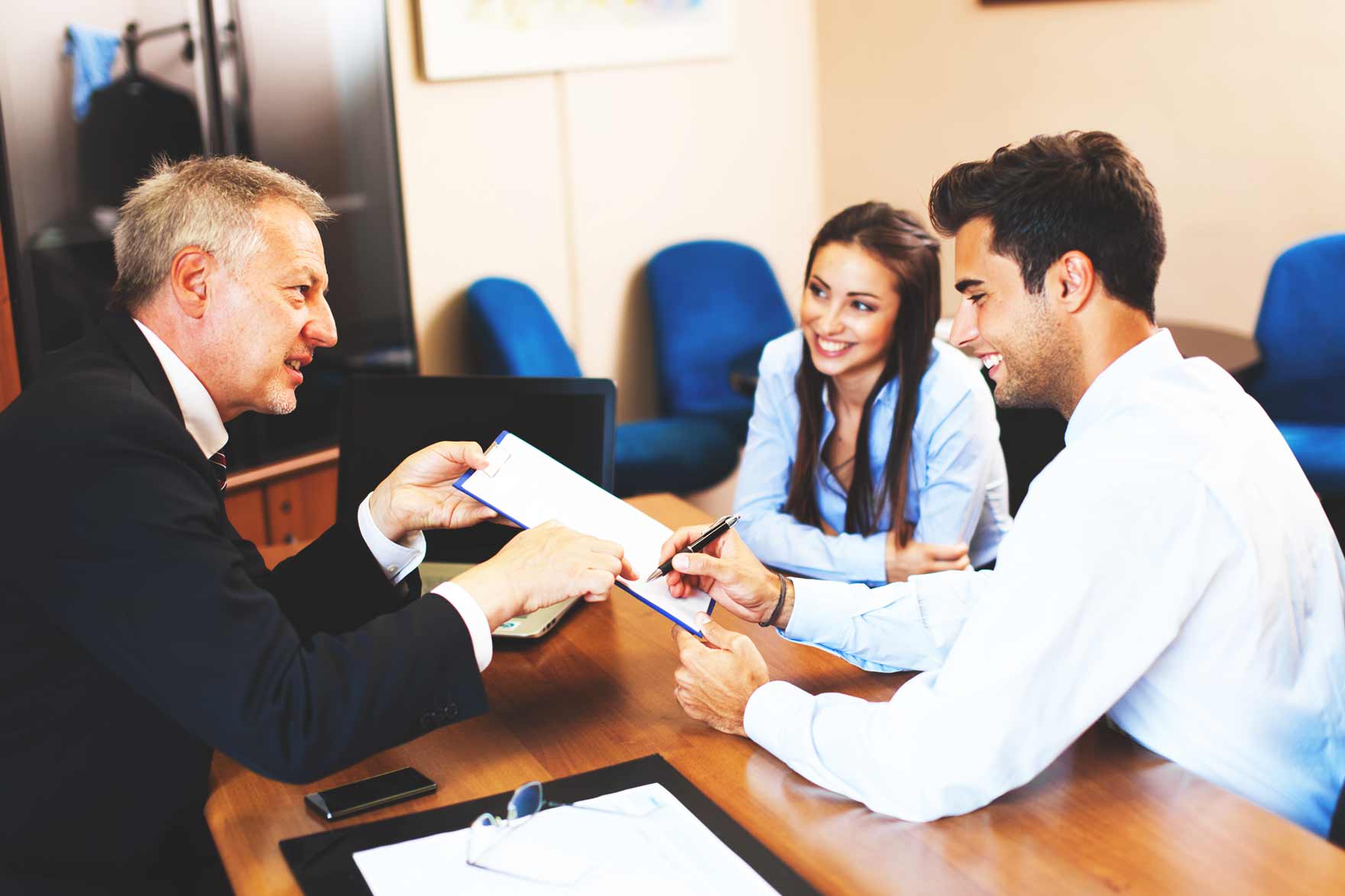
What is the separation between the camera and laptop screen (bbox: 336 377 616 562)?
6.79ft

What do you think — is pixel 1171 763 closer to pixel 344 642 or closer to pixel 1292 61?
pixel 344 642

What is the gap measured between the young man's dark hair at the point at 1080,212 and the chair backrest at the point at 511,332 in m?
2.22

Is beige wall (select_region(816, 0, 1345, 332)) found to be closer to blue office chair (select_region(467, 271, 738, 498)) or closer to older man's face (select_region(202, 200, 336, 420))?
blue office chair (select_region(467, 271, 738, 498))

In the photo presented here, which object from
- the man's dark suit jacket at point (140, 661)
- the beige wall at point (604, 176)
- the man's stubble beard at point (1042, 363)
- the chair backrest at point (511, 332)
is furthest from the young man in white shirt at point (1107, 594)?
the beige wall at point (604, 176)

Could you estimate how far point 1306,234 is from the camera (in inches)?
171

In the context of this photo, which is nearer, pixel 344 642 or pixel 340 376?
pixel 344 642

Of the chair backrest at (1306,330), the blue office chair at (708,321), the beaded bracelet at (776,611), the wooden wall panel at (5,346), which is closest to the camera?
the beaded bracelet at (776,611)

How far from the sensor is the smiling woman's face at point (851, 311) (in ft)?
8.16

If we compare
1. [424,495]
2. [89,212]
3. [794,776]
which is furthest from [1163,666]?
[89,212]

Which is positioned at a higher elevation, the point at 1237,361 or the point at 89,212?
the point at 89,212

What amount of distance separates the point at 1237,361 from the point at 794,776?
262 centimetres

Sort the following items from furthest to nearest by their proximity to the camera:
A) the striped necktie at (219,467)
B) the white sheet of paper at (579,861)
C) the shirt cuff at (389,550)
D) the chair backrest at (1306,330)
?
1. the chair backrest at (1306,330)
2. the shirt cuff at (389,550)
3. the striped necktie at (219,467)
4. the white sheet of paper at (579,861)

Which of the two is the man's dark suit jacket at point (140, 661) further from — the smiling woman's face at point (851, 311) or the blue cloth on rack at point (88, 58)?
the blue cloth on rack at point (88, 58)

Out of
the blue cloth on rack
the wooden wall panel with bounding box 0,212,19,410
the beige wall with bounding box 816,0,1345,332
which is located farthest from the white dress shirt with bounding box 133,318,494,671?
the beige wall with bounding box 816,0,1345,332
